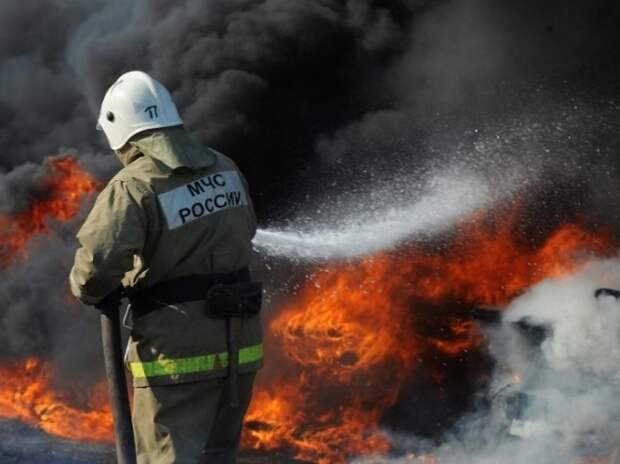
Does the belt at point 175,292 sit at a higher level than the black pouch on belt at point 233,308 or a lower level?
higher

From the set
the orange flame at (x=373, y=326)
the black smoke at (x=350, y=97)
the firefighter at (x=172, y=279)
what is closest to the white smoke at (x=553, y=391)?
the orange flame at (x=373, y=326)

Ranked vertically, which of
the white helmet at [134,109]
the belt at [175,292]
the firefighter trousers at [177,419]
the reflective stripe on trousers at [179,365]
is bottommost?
the firefighter trousers at [177,419]

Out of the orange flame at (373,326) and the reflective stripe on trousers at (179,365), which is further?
the orange flame at (373,326)

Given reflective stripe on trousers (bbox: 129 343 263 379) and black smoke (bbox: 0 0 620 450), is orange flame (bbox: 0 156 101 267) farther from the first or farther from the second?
reflective stripe on trousers (bbox: 129 343 263 379)

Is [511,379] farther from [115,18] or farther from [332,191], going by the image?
[115,18]

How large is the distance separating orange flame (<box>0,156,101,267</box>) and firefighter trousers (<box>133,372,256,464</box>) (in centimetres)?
406

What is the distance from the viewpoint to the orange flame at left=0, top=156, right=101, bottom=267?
733 centimetres

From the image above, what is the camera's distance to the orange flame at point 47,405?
6754 millimetres

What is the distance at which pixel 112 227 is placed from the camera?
3.25m

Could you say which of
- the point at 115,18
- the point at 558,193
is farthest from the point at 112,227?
the point at 115,18

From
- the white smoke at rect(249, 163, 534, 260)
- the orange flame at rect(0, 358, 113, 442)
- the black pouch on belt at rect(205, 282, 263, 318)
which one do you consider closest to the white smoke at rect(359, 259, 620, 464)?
the white smoke at rect(249, 163, 534, 260)

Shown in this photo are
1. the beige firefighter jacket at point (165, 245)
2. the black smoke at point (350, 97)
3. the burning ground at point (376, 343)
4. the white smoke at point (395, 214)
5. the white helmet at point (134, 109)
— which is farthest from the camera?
the black smoke at point (350, 97)

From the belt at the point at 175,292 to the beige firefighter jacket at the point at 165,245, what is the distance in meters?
0.02

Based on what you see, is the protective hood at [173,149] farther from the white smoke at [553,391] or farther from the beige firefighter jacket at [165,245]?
the white smoke at [553,391]
